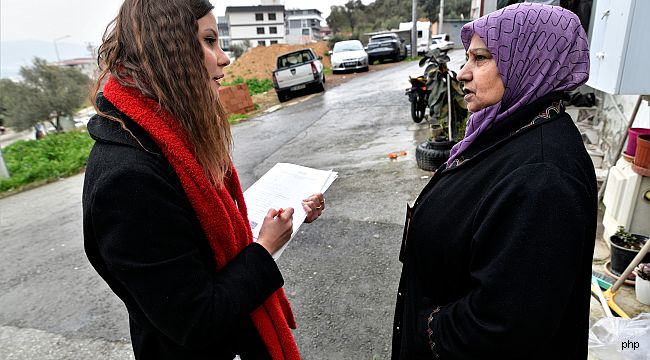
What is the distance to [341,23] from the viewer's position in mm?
50125

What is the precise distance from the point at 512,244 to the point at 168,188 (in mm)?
887

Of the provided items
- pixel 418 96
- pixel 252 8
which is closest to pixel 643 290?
pixel 418 96

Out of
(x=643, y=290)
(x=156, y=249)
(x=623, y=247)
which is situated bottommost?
(x=643, y=290)

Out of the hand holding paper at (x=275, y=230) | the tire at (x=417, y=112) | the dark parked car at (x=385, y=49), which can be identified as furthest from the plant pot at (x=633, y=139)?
the dark parked car at (x=385, y=49)

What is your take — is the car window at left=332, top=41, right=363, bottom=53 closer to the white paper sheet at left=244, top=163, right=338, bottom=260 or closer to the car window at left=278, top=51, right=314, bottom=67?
the car window at left=278, top=51, right=314, bottom=67

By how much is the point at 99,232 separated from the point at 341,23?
53.3m

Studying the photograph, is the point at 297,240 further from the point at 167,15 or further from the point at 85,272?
the point at 167,15

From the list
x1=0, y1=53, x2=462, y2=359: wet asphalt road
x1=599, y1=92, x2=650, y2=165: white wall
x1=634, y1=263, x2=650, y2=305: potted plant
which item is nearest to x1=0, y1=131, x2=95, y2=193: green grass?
x1=0, y1=53, x2=462, y2=359: wet asphalt road

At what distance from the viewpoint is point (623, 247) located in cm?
292

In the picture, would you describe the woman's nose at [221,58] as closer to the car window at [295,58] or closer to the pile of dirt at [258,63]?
the car window at [295,58]

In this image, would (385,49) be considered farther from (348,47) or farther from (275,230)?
(275,230)

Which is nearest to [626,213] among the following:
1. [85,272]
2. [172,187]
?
[172,187]

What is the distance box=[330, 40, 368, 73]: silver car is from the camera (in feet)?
59.6

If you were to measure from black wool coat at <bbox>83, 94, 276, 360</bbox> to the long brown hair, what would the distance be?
0.10m
